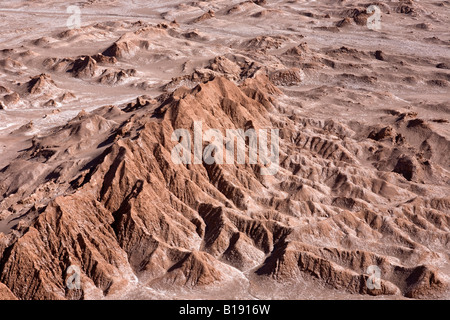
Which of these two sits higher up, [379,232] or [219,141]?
[219,141]

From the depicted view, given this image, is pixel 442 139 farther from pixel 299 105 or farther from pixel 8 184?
pixel 8 184

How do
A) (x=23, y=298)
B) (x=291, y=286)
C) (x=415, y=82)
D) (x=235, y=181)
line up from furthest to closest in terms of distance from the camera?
(x=415, y=82) → (x=235, y=181) → (x=291, y=286) → (x=23, y=298)

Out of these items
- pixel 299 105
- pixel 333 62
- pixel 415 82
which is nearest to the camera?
pixel 299 105

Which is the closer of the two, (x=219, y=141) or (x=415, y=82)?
(x=219, y=141)

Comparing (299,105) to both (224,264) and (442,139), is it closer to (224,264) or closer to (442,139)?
(442,139)

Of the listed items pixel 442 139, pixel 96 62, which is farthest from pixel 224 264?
pixel 96 62
